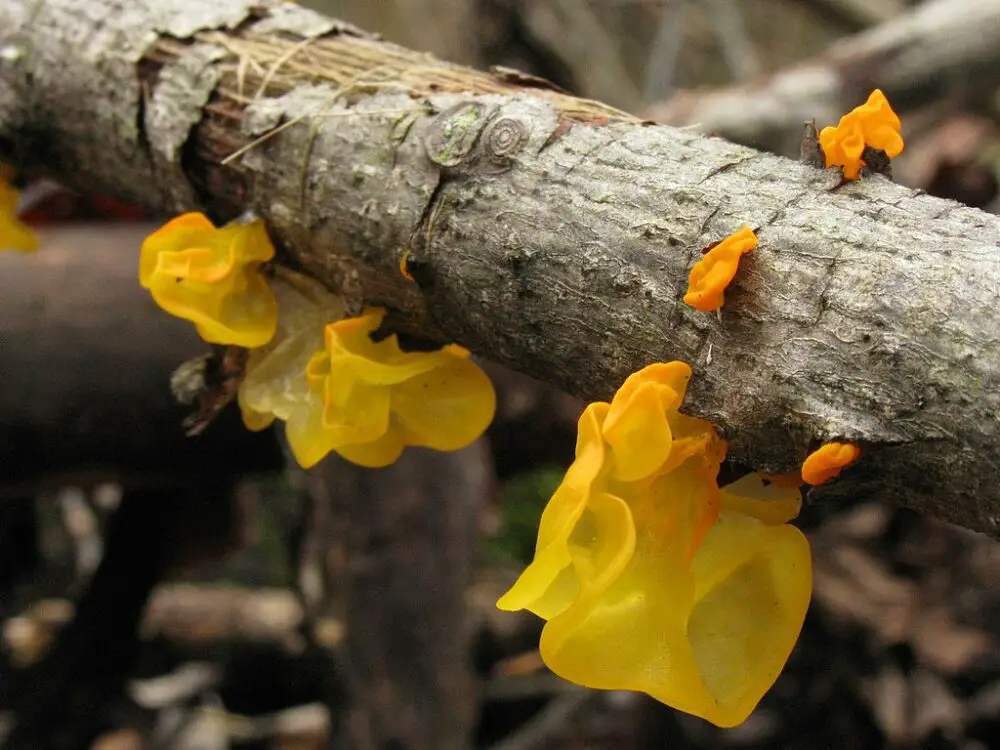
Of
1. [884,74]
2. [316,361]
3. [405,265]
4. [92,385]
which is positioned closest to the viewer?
[405,265]

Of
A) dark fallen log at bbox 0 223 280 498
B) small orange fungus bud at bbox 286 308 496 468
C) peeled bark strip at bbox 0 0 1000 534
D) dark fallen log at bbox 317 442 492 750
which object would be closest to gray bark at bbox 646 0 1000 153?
dark fallen log at bbox 317 442 492 750

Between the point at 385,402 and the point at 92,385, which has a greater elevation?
the point at 385,402

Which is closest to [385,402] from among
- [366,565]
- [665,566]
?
[665,566]

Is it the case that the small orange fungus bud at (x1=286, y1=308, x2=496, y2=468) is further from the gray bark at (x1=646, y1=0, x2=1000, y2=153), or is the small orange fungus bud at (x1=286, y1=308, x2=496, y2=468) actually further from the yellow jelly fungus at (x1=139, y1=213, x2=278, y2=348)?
the gray bark at (x1=646, y1=0, x2=1000, y2=153)

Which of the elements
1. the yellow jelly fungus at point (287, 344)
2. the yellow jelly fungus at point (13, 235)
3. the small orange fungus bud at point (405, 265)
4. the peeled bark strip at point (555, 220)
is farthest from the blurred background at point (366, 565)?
the small orange fungus bud at point (405, 265)

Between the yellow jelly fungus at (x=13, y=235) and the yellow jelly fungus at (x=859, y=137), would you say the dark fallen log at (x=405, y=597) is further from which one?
the yellow jelly fungus at (x=859, y=137)

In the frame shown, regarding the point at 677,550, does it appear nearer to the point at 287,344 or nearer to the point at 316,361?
the point at 316,361
